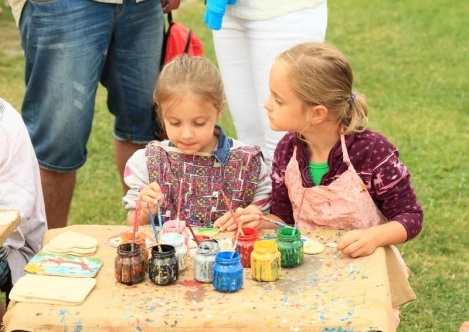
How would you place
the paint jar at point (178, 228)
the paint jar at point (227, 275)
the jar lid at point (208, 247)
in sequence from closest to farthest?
the paint jar at point (227, 275) < the jar lid at point (208, 247) < the paint jar at point (178, 228)

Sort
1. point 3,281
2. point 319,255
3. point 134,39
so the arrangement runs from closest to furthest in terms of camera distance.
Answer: point 319,255
point 3,281
point 134,39

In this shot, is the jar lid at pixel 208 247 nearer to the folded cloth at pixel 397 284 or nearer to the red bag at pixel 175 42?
the folded cloth at pixel 397 284

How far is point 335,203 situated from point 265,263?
578mm

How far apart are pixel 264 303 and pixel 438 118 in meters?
4.59

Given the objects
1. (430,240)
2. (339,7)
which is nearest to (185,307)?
(430,240)

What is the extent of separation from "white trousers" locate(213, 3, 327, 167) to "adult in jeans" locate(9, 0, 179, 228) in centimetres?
40

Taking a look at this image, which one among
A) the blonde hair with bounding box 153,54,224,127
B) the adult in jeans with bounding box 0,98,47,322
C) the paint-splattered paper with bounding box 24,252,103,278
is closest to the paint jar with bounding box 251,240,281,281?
the paint-splattered paper with bounding box 24,252,103,278

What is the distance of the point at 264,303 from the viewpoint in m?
2.14

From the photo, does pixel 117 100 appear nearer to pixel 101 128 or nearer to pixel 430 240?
pixel 430 240

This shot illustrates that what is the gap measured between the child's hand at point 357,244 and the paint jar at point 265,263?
234 mm

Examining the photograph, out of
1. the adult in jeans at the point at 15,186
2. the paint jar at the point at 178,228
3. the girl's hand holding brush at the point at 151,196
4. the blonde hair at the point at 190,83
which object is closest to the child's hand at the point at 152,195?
the girl's hand holding brush at the point at 151,196

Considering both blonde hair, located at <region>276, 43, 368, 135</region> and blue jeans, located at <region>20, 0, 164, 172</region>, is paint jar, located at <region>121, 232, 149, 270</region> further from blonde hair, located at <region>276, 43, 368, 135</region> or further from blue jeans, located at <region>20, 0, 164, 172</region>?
blue jeans, located at <region>20, 0, 164, 172</region>

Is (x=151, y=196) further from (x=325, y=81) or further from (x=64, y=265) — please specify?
(x=325, y=81)

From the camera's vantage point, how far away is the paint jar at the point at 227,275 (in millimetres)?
2209
